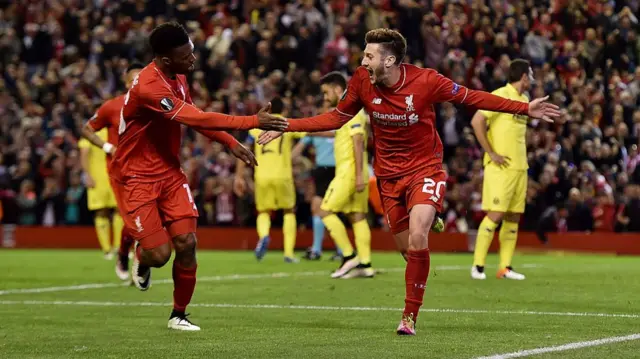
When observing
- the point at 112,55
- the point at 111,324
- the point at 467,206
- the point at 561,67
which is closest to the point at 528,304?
the point at 111,324

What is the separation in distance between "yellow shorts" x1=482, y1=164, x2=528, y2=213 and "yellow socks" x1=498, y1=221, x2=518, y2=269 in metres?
0.33

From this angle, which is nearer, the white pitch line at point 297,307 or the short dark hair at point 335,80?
the white pitch line at point 297,307

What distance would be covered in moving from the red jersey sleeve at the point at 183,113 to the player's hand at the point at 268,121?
0.13 feet

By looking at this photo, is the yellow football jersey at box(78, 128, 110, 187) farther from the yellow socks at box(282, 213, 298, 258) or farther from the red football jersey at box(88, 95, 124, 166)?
the red football jersey at box(88, 95, 124, 166)

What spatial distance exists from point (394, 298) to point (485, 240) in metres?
3.17

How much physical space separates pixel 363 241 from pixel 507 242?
1.95 m

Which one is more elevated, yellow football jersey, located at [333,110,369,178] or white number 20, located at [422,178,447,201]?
white number 20, located at [422,178,447,201]

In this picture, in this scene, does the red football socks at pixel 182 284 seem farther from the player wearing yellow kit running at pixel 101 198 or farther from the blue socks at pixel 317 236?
the player wearing yellow kit running at pixel 101 198

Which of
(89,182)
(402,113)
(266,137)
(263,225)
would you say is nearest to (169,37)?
(266,137)

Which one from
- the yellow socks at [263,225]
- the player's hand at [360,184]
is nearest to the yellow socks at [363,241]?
the player's hand at [360,184]

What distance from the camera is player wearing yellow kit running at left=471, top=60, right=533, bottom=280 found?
16.1 m

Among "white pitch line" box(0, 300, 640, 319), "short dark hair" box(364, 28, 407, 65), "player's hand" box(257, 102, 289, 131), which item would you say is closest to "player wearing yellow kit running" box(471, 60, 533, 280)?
"white pitch line" box(0, 300, 640, 319)

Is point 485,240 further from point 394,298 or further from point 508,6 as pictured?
point 508,6

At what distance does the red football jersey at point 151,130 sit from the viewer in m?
10.3
